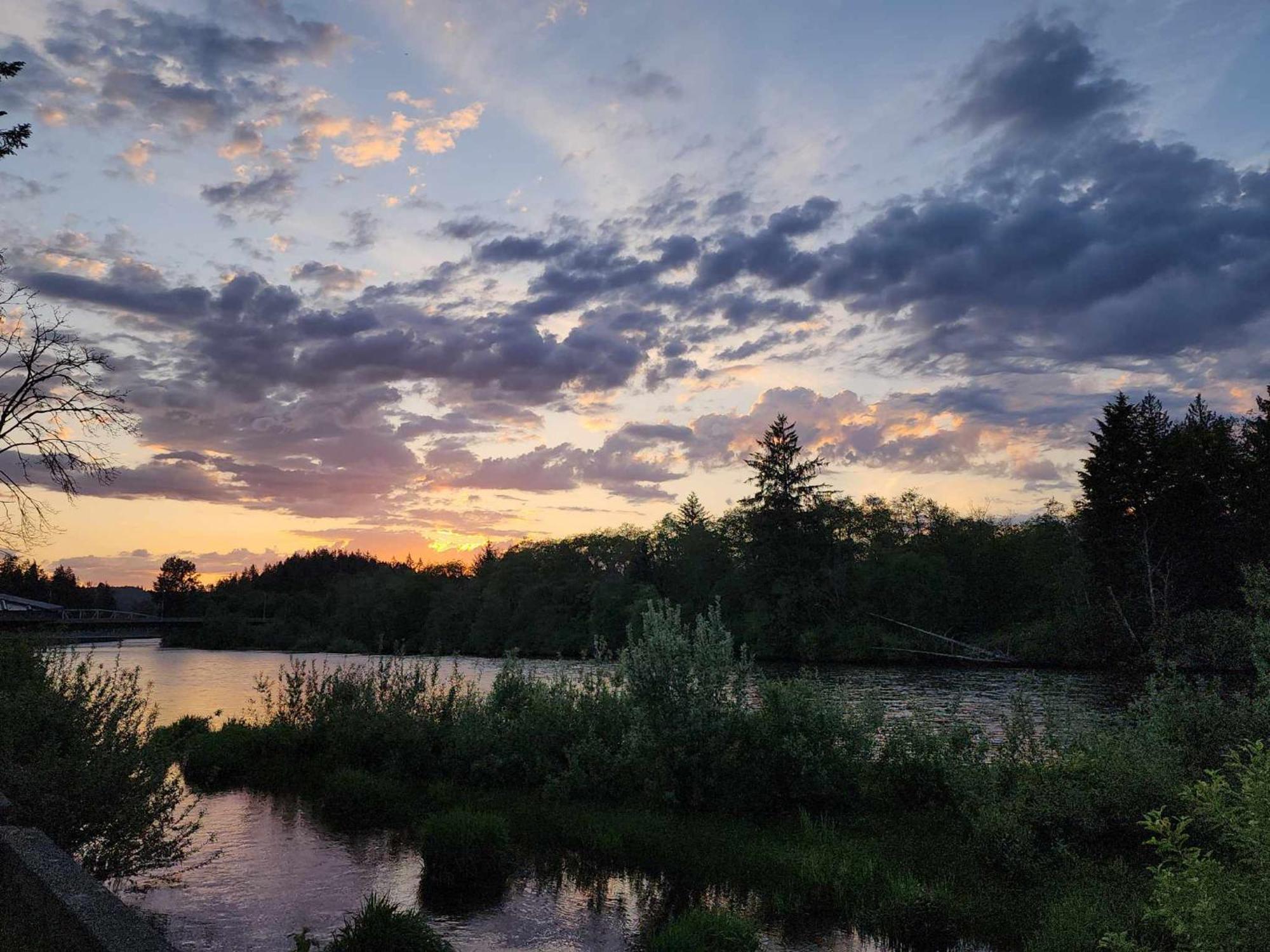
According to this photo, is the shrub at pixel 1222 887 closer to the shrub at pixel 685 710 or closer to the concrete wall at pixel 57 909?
the concrete wall at pixel 57 909

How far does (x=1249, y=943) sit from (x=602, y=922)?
6.66m

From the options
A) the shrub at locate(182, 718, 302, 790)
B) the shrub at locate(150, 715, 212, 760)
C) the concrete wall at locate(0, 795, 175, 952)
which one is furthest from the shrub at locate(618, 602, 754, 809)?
the shrub at locate(150, 715, 212, 760)

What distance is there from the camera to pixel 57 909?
5.81 metres

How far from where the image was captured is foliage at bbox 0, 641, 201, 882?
8.62 meters

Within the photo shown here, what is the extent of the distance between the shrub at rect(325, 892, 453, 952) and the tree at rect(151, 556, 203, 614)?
185 metres

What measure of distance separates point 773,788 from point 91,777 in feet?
31.2

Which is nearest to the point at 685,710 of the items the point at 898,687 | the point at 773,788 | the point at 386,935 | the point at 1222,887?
the point at 773,788

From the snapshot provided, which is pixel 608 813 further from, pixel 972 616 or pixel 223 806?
pixel 972 616

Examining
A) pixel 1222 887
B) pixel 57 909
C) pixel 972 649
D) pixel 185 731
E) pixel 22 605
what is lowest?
pixel 185 731

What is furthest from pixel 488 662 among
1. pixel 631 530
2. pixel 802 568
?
pixel 631 530

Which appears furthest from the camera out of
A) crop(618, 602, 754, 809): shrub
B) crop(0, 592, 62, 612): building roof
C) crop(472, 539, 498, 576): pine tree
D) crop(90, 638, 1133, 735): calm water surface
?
crop(472, 539, 498, 576): pine tree

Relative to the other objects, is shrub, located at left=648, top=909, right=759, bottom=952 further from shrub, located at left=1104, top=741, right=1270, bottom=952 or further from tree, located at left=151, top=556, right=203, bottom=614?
tree, located at left=151, top=556, right=203, bottom=614

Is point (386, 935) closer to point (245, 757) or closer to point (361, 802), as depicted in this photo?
point (361, 802)

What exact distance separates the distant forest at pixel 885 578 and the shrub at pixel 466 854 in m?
6.37
